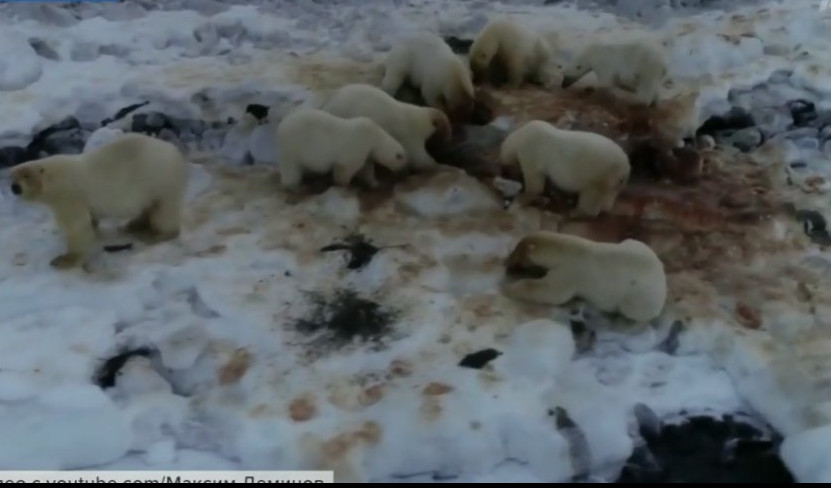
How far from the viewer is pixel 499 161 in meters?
1.80

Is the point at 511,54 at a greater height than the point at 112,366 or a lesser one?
greater

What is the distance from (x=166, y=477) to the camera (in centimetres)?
116

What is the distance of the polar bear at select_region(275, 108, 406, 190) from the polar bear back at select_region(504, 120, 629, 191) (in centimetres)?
23

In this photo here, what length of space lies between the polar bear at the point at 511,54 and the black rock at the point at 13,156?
903 mm

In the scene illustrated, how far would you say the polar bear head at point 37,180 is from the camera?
57.6 inches

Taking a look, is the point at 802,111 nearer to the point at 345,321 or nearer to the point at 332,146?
the point at 332,146

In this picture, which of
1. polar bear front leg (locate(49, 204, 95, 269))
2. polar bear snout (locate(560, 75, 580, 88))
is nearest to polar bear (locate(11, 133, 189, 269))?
polar bear front leg (locate(49, 204, 95, 269))

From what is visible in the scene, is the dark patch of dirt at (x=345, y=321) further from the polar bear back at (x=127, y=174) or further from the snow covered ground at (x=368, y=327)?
the polar bear back at (x=127, y=174)

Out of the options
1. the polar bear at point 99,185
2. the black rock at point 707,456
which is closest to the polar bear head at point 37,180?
the polar bear at point 99,185

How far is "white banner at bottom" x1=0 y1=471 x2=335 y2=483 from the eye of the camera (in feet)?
3.75

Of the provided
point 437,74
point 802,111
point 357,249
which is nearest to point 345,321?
point 357,249

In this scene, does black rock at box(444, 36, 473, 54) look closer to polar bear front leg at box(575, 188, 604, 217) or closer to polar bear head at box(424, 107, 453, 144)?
polar bear head at box(424, 107, 453, 144)

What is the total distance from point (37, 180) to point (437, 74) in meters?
0.79

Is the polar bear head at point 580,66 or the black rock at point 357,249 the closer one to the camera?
the black rock at point 357,249
